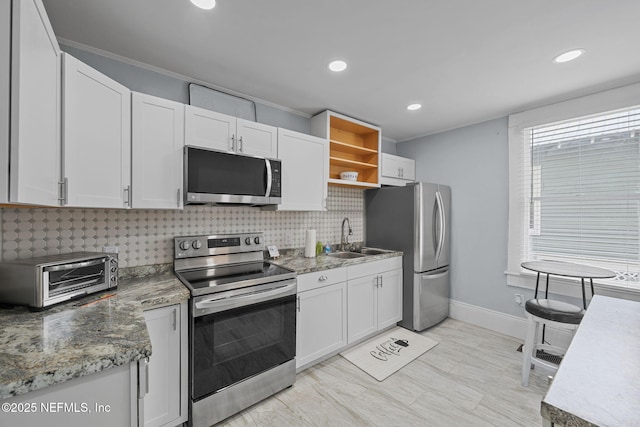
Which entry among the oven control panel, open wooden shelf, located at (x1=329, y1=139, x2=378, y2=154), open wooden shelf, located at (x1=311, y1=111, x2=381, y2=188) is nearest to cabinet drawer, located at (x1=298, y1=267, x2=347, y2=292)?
the oven control panel

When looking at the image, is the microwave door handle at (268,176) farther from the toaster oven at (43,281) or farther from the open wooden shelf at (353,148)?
the toaster oven at (43,281)

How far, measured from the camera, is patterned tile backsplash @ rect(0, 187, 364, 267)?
1.60 m

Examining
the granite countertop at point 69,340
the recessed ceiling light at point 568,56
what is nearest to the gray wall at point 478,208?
the recessed ceiling light at point 568,56

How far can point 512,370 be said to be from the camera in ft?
7.77

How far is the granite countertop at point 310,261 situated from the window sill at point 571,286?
1338 millimetres

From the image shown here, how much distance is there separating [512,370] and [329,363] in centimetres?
164

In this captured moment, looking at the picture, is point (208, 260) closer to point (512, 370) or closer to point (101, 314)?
point (101, 314)

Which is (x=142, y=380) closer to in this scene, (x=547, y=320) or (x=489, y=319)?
(x=547, y=320)

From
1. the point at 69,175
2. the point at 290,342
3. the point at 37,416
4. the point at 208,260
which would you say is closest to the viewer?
the point at 37,416

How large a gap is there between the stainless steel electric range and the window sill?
2.57 meters

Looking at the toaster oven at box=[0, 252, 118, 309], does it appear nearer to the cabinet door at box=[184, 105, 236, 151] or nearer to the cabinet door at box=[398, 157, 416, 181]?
the cabinet door at box=[184, 105, 236, 151]

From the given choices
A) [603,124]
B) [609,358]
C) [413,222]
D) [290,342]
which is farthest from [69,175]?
[603,124]

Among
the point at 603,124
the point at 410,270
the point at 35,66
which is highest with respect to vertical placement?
the point at 603,124

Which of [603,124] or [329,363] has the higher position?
[603,124]
